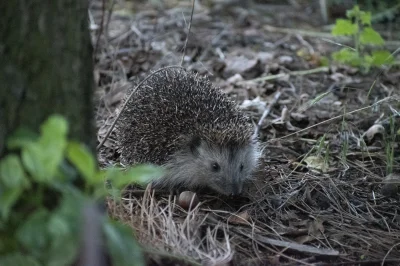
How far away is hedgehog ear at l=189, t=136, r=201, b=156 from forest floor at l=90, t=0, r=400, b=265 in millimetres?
386

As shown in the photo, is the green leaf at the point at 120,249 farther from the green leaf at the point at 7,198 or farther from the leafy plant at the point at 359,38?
the leafy plant at the point at 359,38

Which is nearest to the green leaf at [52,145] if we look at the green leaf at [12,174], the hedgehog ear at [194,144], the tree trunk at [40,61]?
the green leaf at [12,174]

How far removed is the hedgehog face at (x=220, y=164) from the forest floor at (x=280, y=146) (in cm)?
13

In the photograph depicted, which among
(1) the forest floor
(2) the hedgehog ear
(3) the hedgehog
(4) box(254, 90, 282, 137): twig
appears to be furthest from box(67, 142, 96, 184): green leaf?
(4) box(254, 90, 282, 137): twig

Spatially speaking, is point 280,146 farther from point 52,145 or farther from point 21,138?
point 52,145

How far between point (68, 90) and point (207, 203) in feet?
7.09

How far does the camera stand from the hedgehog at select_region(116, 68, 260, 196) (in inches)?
201

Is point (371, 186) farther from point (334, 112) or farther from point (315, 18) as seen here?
point (315, 18)

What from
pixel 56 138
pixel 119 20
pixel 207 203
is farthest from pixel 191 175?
pixel 119 20

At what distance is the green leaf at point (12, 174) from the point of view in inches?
99.8

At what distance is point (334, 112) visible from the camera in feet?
21.5

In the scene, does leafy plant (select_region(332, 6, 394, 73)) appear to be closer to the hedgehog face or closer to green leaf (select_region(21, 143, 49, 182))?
the hedgehog face

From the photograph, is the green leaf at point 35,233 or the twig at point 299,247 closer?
the green leaf at point 35,233

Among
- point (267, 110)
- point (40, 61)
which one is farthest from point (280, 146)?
point (40, 61)
